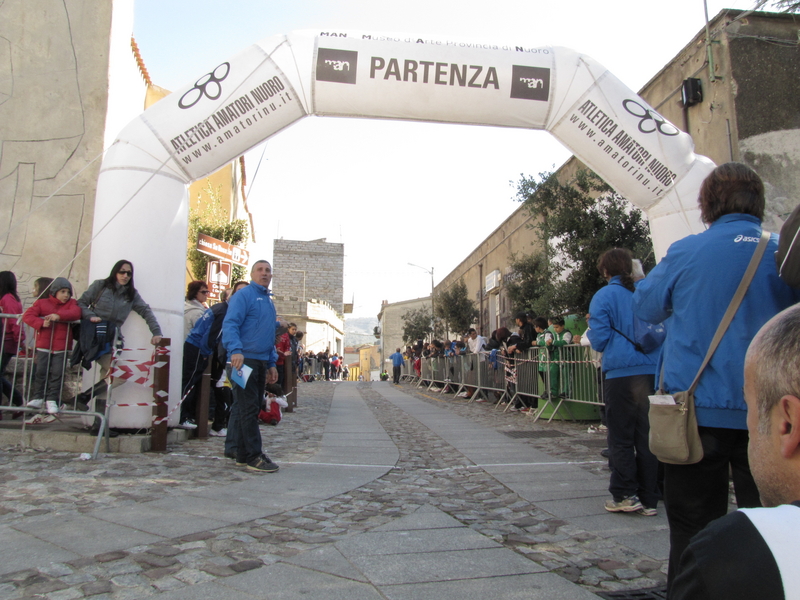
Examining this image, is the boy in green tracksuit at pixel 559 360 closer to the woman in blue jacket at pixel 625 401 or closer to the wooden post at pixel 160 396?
the woman in blue jacket at pixel 625 401

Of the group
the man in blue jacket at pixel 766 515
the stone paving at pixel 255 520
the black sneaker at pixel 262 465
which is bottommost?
the stone paving at pixel 255 520

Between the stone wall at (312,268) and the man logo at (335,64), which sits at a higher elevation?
the stone wall at (312,268)

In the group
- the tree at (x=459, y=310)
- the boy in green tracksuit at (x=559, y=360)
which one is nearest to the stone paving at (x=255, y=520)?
the boy in green tracksuit at (x=559, y=360)

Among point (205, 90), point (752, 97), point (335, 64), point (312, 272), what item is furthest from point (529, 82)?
point (312, 272)

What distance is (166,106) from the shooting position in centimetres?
615

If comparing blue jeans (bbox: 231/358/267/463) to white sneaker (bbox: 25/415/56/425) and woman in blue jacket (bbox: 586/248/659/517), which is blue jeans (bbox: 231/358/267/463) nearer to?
white sneaker (bbox: 25/415/56/425)

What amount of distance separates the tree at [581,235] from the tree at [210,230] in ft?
24.8

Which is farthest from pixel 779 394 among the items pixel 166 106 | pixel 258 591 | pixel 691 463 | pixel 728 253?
pixel 166 106

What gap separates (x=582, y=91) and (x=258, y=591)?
18.7 ft

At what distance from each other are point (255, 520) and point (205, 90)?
4.40 metres

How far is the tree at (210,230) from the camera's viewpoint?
14.9 metres

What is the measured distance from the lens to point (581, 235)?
10.7m

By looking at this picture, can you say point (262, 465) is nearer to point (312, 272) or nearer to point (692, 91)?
point (692, 91)

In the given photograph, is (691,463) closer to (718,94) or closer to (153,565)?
(153,565)
